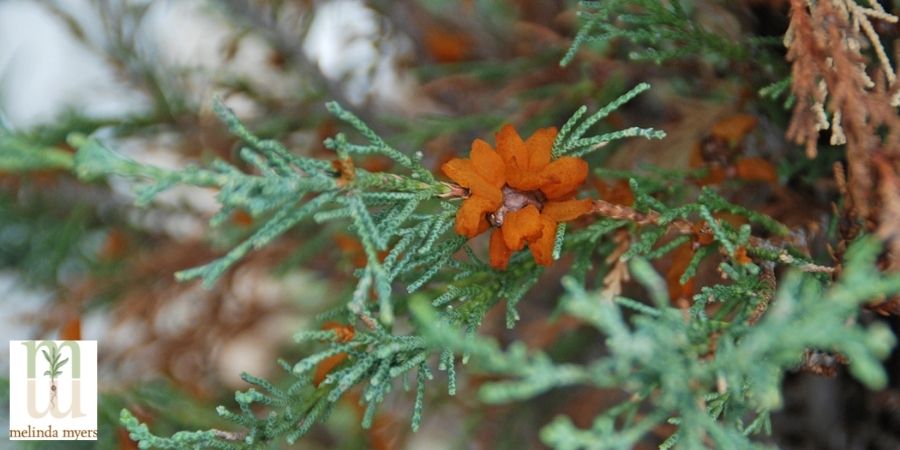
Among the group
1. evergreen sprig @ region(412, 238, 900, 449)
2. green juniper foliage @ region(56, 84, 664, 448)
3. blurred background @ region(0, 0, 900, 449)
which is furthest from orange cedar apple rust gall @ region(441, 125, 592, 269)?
blurred background @ region(0, 0, 900, 449)

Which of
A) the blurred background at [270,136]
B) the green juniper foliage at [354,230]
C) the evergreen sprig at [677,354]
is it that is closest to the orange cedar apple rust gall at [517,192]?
the green juniper foliage at [354,230]

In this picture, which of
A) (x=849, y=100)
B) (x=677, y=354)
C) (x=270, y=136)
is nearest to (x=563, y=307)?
(x=677, y=354)

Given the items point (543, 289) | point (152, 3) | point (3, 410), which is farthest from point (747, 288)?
point (3, 410)

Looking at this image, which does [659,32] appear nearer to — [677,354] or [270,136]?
[677,354]

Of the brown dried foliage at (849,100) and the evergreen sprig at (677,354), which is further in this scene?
the brown dried foliage at (849,100)

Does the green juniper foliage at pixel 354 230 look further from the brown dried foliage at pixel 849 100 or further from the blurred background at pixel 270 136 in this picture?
the blurred background at pixel 270 136

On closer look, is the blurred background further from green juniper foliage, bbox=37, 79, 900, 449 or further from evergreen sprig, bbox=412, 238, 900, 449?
evergreen sprig, bbox=412, 238, 900, 449
